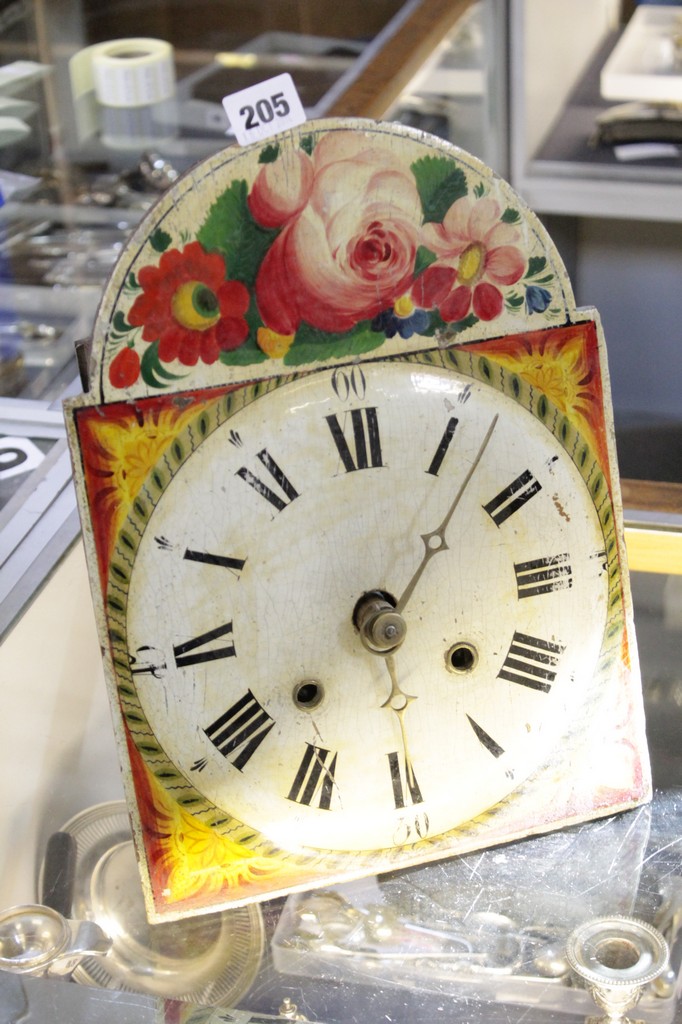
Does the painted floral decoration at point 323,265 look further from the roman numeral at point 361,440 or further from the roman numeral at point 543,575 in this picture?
the roman numeral at point 543,575

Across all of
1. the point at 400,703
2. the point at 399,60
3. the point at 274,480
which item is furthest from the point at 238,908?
the point at 399,60

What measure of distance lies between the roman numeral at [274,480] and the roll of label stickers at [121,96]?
1317 mm

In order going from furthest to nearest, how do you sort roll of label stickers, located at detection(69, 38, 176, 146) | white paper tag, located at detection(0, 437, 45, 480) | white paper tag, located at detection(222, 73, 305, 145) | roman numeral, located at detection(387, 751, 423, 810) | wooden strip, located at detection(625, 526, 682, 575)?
roll of label stickers, located at detection(69, 38, 176, 146) → white paper tag, located at detection(0, 437, 45, 480) → wooden strip, located at detection(625, 526, 682, 575) → roman numeral, located at detection(387, 751, 423, 810) → white paper tag, located at detection(222, 73, 305, 145)

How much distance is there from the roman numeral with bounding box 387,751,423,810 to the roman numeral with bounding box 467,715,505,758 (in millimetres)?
47

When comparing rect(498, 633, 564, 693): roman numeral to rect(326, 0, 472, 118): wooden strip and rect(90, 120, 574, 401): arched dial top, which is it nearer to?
rect(90, 120, 574, 401): arched dial top

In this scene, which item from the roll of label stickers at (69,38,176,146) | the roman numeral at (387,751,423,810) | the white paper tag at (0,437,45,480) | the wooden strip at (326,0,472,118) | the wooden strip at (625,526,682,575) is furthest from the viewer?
the roll of label stickers at (69,38,176,146)

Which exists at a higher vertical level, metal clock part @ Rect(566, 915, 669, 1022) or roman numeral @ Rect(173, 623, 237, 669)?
roman numeral @ Rect(173, 623, 237, 669)

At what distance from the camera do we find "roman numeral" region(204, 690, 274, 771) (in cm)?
78

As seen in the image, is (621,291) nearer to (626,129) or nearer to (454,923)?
(626,129)

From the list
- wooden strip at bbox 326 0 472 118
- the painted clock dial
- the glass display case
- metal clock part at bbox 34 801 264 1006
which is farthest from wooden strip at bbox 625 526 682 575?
wooden strip at bbox 326 0 472 118

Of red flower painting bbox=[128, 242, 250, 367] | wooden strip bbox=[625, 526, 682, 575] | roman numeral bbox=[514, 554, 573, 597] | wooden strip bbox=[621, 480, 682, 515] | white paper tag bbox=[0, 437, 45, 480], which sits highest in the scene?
red flower painting bbox=[128, 242, 250, 367]

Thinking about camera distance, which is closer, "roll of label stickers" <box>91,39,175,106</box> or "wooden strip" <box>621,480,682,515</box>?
"wooden strip" <box>621,480,682,515</box>

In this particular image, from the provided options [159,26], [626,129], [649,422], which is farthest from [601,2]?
[649,422]

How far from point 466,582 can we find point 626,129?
1.63 meters
